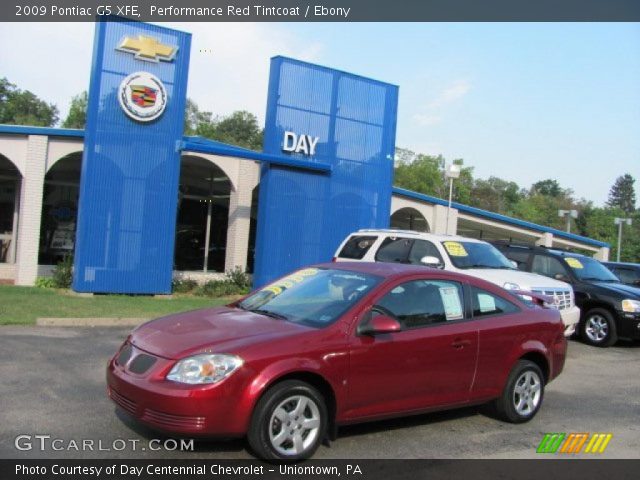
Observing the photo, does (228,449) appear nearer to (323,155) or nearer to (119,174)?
(119,174)

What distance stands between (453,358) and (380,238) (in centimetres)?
621

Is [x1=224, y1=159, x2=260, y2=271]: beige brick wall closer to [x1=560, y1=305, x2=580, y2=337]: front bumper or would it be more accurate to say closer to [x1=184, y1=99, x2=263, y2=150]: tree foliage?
[x1=560, y1=305, x2=580, y2=337]: front bumper

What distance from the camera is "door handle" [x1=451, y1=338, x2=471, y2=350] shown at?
583cm

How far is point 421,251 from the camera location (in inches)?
445

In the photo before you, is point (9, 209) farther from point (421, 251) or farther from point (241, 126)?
point (241, 126)

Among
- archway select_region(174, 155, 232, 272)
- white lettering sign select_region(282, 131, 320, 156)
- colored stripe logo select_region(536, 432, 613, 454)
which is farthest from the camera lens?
archway select_region(174, 155, 232, 272)

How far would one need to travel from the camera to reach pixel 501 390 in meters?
6.32

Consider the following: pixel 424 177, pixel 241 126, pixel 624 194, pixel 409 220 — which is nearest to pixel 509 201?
pixel 424 177

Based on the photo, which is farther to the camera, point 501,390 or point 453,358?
point 501,390

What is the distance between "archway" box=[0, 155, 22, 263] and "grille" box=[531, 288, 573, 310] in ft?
53.2

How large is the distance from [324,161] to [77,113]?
49672 mm

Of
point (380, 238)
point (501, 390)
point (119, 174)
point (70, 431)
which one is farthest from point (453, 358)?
point (119, 174)

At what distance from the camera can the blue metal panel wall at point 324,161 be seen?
656 inches

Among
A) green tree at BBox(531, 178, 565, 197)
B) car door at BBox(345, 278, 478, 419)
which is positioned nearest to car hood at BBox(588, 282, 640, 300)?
car door at BBox(345, 278, 478, 419)
